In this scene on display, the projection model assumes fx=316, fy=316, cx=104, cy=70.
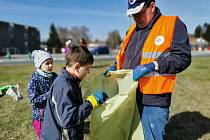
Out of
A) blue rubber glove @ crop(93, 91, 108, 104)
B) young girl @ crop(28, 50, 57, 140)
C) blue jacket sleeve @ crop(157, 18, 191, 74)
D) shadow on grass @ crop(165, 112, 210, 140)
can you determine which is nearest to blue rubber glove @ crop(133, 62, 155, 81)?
blue jacket sleeve @ crop(157, 18, 191, 74)

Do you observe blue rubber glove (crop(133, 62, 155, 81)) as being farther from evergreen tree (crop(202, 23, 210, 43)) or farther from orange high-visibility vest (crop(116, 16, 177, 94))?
evergreen tree (crop(202, 23, 210, 43))

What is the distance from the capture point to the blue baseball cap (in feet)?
9.74

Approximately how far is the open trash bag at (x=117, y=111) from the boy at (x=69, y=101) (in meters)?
0.21

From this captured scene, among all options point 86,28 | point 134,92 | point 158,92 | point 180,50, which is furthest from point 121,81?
point 86,28

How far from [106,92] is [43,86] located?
0.96 m

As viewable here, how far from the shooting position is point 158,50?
296 centimetres

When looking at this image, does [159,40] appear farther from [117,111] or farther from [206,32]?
[206,32]

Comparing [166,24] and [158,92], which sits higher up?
[166,24]

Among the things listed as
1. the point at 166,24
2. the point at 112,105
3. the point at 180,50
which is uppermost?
the point at 166,24

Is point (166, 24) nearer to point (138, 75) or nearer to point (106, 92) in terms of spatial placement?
point (138, 75)

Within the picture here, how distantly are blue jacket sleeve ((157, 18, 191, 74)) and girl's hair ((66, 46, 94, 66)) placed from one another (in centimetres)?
66

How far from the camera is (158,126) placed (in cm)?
313

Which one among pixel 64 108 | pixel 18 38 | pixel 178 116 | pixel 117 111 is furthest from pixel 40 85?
pixel 18 38

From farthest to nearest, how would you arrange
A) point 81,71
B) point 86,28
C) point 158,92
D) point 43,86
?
point 86,28
point 43,86
point 158,92
point 81,71
